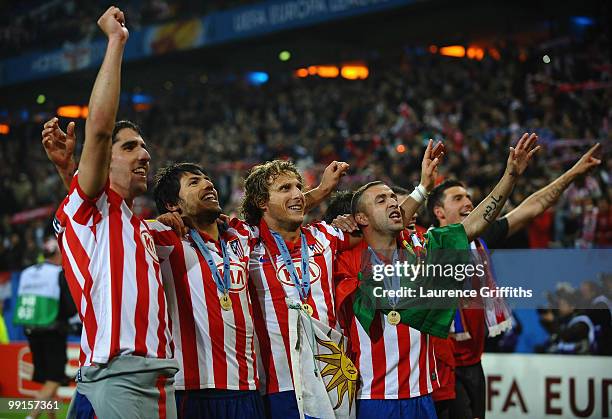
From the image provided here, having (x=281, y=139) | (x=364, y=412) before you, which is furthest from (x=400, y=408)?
(x=281, y=139)

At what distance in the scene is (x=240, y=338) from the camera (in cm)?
431

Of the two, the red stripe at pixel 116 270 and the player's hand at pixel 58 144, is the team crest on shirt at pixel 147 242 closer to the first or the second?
the red stripe at pixel 116 270

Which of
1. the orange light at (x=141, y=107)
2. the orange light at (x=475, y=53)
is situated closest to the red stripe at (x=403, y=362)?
the orange light at (x=475, y=53)

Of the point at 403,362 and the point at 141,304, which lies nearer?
the point at 141,304

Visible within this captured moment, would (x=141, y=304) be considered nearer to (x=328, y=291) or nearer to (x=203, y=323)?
(x=203, y=323)

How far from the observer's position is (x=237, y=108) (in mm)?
22766

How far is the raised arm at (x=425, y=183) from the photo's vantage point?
4809 millimetres

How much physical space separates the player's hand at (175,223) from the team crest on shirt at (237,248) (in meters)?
0.26

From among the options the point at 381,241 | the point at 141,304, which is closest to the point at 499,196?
the point at 381,241

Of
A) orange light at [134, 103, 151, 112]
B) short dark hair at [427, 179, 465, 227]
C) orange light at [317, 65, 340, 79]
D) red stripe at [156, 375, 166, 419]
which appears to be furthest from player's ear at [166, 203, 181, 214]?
orange light at [134, 103, 151, 112]

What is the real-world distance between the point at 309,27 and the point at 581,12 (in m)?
6.58

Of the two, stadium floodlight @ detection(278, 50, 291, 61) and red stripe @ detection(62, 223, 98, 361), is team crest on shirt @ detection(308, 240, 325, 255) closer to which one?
red stripe @ detection(62, 223, 98, 361)

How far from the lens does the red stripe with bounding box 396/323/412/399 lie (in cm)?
460

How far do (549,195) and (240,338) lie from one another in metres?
2.15
